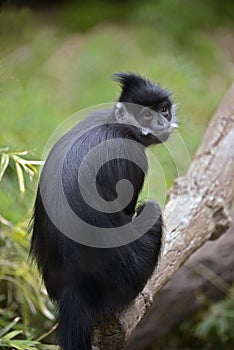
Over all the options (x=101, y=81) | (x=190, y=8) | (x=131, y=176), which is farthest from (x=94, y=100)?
(x=131, y=176)

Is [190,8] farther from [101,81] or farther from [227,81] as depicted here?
[101,81]

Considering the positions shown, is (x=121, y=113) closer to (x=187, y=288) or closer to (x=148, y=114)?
(x=148, y=114)

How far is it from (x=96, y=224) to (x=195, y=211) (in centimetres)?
65

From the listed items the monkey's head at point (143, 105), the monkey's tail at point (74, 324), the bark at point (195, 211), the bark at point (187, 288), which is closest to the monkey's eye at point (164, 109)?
the monkey's head at point (143, 105)

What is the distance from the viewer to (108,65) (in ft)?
21.9

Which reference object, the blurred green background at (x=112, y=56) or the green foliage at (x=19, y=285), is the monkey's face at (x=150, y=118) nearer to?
the green foliage at (x=19, y=285)

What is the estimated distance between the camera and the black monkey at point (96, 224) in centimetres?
246

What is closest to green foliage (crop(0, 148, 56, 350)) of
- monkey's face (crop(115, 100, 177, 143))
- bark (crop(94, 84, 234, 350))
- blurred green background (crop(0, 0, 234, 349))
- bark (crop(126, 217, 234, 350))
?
bark (crop(126, 217, 234, 350))

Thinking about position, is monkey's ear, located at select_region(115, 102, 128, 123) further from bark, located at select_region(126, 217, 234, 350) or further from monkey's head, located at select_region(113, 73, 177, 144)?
bark, located at select_region(126, 217, 234, 350)

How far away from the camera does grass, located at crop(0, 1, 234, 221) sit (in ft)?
18.1

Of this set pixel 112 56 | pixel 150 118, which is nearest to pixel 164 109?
pixel 150 118

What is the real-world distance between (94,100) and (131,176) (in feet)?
11.6

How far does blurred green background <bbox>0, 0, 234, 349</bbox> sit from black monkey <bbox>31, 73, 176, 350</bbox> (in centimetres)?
210

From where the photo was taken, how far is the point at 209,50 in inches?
282
